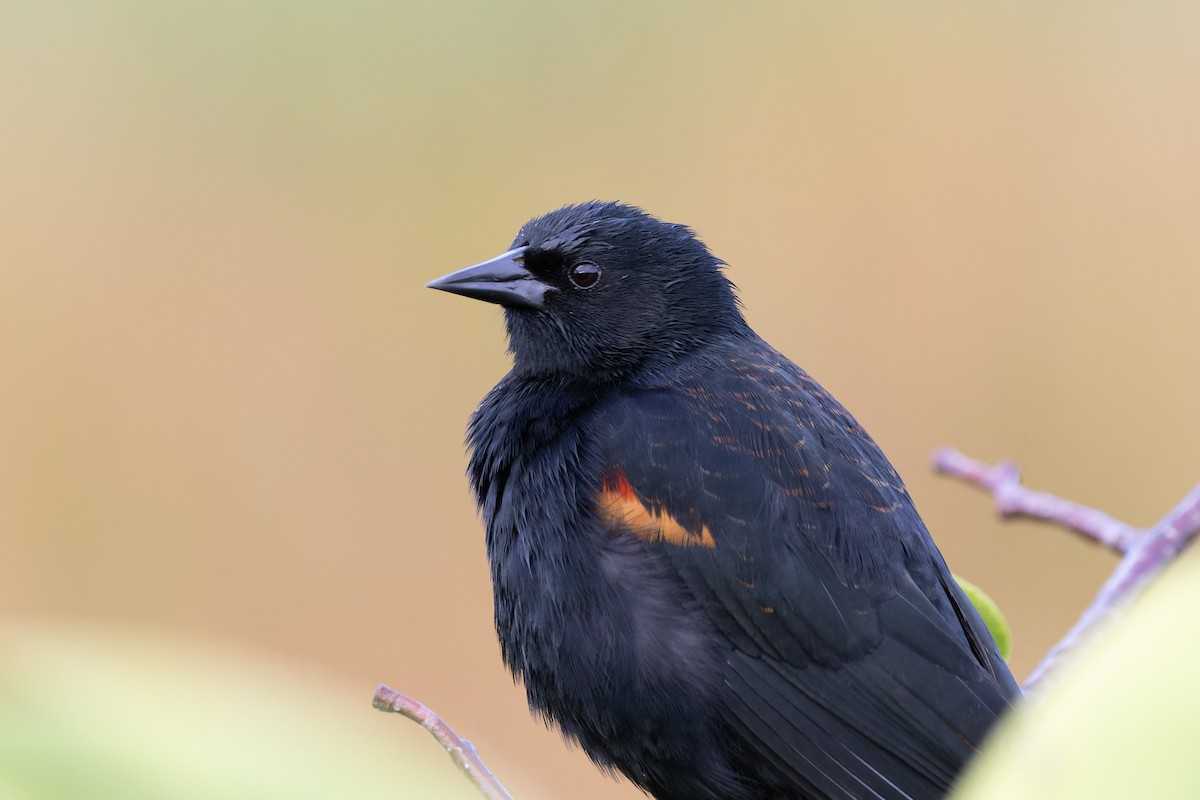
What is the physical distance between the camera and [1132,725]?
0.43 metres

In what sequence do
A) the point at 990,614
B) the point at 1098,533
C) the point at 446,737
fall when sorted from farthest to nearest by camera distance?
1. the point at 1098,533
2. the point at 990,614
3. the point at 446,737

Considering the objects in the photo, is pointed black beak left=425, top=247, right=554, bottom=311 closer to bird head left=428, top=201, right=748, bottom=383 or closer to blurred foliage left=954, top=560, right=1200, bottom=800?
bird head left=428, top=201, right=748, bottom=383

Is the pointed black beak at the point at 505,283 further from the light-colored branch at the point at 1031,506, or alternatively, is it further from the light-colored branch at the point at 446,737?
the light-colored branch at the point at 446,737

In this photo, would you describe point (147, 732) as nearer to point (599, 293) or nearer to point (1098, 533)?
point (599, 293)

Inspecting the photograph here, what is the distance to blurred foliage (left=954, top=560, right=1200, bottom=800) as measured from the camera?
1.37 feet

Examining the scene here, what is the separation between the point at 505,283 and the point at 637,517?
717 mm

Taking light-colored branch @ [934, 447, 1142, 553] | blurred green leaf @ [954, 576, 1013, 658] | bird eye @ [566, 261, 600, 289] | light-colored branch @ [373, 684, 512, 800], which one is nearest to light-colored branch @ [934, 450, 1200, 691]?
light-colored branch @ [934, 447, 1142, 553]

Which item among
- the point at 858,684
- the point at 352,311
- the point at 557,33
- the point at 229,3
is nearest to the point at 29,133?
the point at 229,3

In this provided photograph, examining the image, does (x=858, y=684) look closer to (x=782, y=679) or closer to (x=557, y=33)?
(x=782, y=679)

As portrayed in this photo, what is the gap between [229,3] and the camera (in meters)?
5.21

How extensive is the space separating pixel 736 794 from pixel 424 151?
3.76 m

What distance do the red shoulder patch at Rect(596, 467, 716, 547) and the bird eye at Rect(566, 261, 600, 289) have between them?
0.57m

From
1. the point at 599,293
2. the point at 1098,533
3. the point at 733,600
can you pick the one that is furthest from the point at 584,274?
the point at 1098,533

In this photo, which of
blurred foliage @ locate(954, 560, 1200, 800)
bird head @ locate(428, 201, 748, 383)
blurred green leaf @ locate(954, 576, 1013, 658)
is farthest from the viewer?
bird head @ locate(428, 201, 748, 383)
